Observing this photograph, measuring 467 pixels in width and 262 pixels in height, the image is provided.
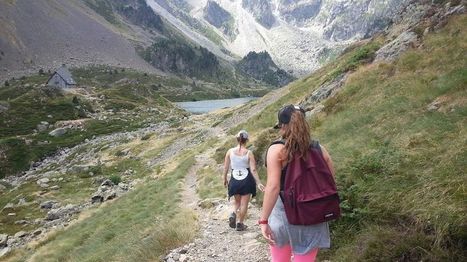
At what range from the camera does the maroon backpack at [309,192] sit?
19.7ft

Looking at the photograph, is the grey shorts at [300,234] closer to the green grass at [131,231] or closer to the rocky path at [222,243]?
the rocky path at [222,243]

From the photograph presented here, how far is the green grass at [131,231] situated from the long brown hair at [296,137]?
772 cm

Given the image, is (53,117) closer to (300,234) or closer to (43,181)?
(43,181)

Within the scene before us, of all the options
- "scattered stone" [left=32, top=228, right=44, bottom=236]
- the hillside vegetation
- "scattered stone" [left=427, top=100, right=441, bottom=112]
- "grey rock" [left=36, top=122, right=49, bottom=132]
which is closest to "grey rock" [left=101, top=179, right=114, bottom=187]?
"scattered stone" [left=32, top=228, right=44, bottom=236]

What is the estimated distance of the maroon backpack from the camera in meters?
6.01

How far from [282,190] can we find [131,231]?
14.4 meters

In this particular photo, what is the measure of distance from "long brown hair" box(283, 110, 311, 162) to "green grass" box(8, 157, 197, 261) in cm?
772

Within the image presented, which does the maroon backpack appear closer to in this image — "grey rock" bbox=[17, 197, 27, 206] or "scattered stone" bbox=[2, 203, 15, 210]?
"grey rock" bbox=[17, 197, 27, 206]

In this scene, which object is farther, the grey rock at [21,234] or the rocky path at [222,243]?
the grey rock at [21,234]

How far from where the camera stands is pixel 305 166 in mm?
6113

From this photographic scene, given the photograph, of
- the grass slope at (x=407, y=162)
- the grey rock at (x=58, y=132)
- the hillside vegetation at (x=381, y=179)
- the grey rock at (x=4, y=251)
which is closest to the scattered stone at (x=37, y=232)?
the grey rock at (x=4, y=251)

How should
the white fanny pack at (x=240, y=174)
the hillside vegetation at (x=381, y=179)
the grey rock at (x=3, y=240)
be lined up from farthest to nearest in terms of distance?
the grey rock at (x=3, y=240), the white fanny pack at (x=240, y=174), the hillside vegetation at (x=381, y=179)

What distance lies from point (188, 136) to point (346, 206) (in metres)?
52.7

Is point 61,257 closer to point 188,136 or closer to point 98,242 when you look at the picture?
point 98,242
